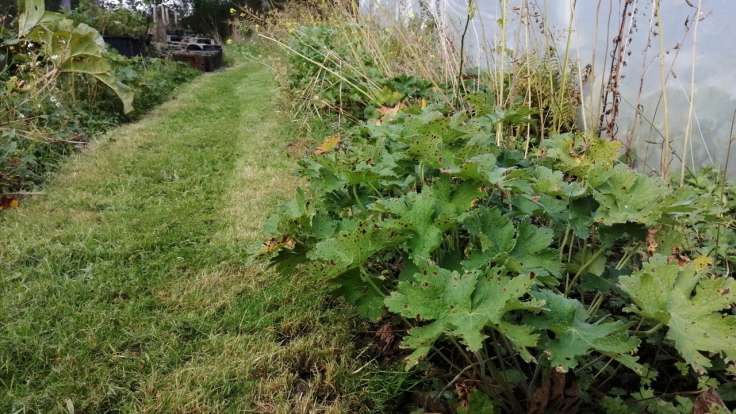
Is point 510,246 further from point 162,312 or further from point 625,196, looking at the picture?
point 162,312

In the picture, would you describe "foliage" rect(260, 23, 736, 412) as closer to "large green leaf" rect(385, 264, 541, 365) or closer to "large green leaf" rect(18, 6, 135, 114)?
"large green leaf" rect(385, 264, 541, 365)

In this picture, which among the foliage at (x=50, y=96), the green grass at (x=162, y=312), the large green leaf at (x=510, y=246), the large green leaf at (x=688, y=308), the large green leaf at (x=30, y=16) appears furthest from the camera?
the large green leaf at (x=30, y=16)

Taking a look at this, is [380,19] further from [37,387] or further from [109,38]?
[109,38]

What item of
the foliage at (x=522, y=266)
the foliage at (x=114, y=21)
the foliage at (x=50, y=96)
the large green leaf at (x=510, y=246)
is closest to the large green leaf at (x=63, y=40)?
the foliage at (x=50, y=96)

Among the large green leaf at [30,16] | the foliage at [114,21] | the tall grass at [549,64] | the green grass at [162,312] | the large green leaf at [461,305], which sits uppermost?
the foliage at [114,21]

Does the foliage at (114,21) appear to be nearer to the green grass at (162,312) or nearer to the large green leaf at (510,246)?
the green grass at (162,312)

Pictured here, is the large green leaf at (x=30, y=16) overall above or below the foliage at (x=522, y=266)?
above

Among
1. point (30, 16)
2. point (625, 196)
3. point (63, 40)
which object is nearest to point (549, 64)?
point (625, 196)

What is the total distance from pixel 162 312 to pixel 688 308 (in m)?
1.52

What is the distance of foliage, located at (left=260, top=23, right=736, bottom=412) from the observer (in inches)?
35.6

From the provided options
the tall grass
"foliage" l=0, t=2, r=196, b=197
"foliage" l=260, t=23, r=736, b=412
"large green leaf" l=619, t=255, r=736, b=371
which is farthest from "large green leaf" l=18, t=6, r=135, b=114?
"large green leaf" l=619, t=255, r=736, b=371

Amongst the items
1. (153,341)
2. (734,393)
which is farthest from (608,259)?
(153,341)

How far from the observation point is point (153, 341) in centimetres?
158

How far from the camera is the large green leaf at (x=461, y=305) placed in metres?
0.86
